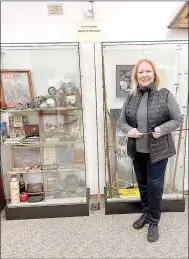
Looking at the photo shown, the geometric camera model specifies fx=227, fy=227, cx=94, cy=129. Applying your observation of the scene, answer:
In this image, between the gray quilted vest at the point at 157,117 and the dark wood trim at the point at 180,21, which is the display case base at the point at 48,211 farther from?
the dark wood trim at the point at 180,21

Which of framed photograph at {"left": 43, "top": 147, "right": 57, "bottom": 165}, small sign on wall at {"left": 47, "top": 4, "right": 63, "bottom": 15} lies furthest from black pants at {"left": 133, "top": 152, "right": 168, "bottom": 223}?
small sign on wall at {"left": 47, "top": 4, "right": 63, "bottom": 15}

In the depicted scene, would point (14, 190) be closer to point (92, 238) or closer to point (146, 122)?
point (92, 238)

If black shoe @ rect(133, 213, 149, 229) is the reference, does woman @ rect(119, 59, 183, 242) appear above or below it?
above

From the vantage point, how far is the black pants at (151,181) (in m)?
1.60

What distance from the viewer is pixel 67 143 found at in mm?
2027

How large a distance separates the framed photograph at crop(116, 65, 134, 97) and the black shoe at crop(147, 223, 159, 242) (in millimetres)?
1113

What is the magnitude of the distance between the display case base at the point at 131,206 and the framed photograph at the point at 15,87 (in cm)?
116

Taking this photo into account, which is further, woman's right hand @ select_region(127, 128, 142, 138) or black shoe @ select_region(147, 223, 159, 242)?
black shoe @ select_region(147, 223, 159, 242)

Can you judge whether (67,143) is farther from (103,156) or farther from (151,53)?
(151,53)

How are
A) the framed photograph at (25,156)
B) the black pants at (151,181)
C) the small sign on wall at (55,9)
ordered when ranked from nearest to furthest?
the black pants at (151,181)
the small sign on wall at (55,9)
the framed photograph at (25,156)

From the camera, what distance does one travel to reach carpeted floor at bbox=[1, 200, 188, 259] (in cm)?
154

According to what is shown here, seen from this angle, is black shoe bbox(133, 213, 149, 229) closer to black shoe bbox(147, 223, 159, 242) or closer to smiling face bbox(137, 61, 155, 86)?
black shoe bbox(147, 223, 159, 242)

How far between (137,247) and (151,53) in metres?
1.54

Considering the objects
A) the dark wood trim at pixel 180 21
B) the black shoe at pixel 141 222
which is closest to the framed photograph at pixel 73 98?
the dark wood trim at pixel 180 21
